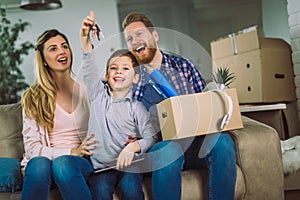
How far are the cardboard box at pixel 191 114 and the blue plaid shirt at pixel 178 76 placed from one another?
11cm

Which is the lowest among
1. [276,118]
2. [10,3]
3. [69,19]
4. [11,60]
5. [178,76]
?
[276,118]

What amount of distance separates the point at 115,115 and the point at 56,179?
27cm

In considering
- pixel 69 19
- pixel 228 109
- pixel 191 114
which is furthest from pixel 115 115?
pixel 69 19

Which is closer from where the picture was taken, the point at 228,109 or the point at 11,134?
the point at 228,109

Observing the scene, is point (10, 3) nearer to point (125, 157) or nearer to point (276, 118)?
point (276, 118)

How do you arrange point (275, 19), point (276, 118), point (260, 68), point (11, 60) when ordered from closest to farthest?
point (276, 118), point (260, 68), point (275, 19), point (11, 60)

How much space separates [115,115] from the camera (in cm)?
147

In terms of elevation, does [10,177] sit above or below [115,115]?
below

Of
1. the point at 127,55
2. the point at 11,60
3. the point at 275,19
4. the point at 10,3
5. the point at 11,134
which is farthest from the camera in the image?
the point at 10,3

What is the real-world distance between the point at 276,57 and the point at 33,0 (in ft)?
6.71

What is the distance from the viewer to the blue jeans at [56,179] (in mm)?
1350

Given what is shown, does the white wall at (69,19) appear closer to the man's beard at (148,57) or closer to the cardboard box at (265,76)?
the cardboard box at (265,76)

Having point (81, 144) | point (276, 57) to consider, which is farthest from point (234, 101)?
point (276, 57)

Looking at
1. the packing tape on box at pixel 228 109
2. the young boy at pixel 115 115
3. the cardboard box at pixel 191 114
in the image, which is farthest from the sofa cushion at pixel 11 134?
the packing tape on box at pixel 228 109
